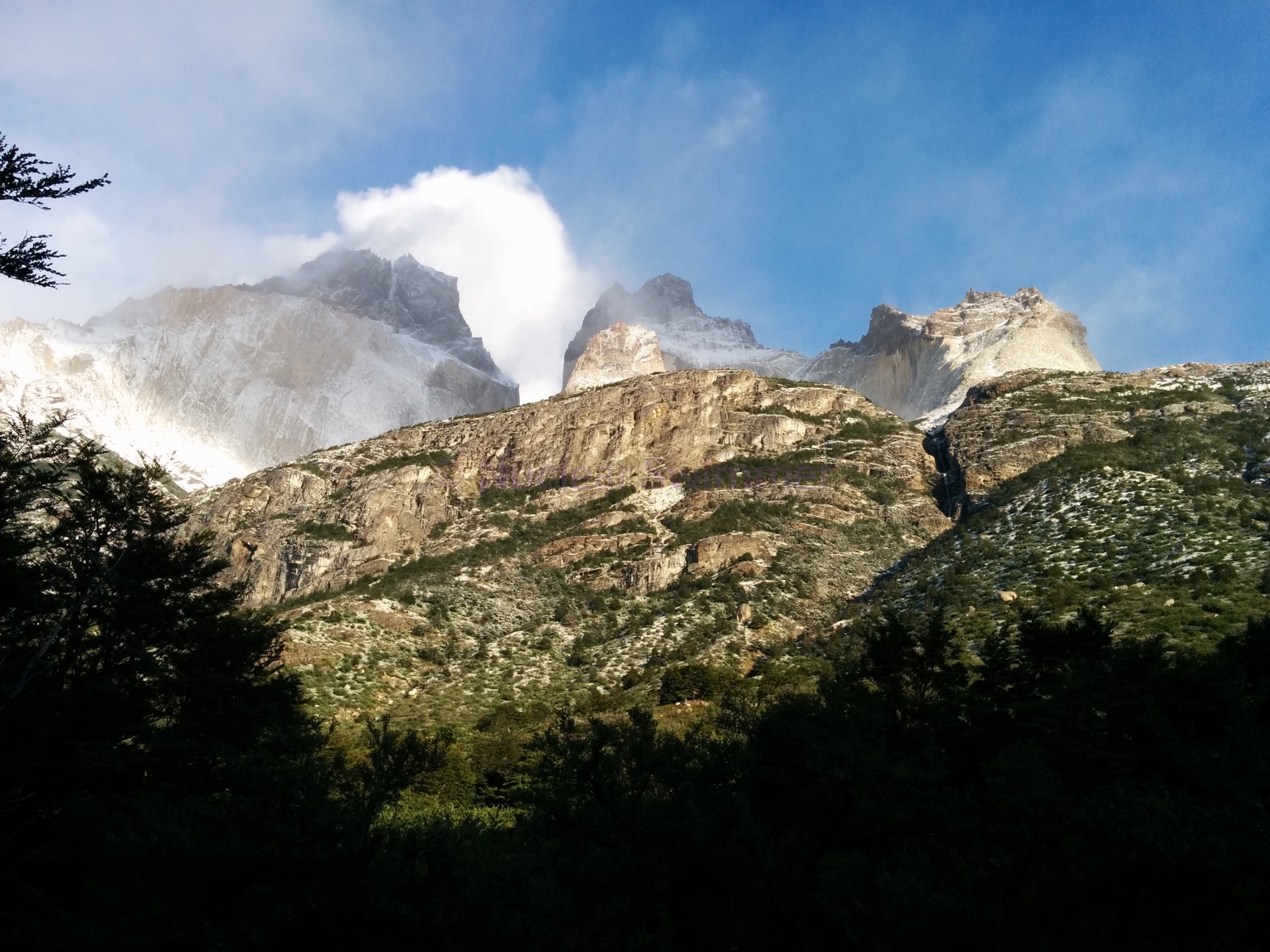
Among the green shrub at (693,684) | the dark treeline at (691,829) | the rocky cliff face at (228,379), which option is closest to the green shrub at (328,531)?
the green shrub at (693,684)

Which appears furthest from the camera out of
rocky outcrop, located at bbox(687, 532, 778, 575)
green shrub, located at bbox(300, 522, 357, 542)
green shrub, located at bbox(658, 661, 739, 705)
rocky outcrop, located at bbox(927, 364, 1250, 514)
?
green shrub, located at bbox(300, 522, 357, 542)

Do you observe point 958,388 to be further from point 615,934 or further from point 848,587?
point 615,934

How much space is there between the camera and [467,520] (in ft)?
263

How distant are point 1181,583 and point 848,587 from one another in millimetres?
23673

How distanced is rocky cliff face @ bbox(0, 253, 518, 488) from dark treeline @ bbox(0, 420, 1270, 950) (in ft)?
439

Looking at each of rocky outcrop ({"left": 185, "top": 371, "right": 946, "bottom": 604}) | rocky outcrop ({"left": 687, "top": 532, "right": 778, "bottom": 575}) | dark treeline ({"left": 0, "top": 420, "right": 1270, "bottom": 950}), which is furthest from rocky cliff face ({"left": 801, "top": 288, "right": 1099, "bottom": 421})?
dark treeline ({"left": 0, "top": 420, "right": 1270, "bottom": 950})

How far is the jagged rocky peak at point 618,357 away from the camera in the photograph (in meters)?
160

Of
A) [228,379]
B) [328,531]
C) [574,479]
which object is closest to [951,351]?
[574,479]

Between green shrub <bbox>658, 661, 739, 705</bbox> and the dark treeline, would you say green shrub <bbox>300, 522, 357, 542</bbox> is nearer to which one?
green shrub <bbox>658, 661, 739, 705</bbox>

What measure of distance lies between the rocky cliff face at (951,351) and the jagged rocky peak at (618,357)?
40123mm

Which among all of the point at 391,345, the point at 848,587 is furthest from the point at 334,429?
the point at 848,587

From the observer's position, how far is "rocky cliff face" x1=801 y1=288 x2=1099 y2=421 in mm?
143250

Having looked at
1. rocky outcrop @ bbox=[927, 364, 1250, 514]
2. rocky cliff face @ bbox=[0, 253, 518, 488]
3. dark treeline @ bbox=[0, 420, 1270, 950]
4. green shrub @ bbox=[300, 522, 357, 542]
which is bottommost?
dark treeline @ bbox=[0, 420, 1270, 950]

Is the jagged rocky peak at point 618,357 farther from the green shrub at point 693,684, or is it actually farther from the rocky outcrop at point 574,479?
the green shrub at point 693,684
